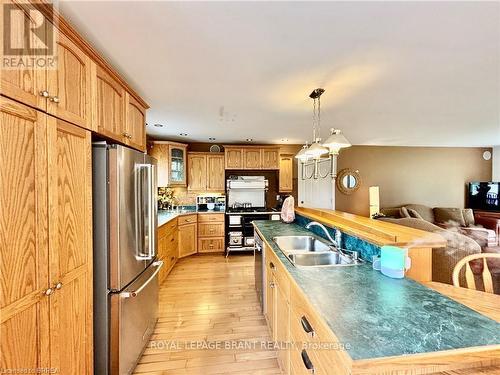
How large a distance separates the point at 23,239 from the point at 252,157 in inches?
166

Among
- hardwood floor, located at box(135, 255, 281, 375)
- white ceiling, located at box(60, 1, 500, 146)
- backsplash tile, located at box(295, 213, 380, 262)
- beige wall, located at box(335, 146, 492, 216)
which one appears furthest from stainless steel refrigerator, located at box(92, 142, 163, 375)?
beige wall, located at box(335, 146, 492, 216)

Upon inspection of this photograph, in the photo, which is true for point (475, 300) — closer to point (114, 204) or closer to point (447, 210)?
point (114, 204)

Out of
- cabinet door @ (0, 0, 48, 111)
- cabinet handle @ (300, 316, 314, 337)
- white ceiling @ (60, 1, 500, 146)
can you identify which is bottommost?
cabinet handle @ (300, 316, 314, 337)

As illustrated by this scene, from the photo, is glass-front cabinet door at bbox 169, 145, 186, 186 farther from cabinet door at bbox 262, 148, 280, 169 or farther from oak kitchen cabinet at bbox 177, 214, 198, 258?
cabinet door at bbox 262, 148, 280, 169

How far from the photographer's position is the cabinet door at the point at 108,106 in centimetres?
153

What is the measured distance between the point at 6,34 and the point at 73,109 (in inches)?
16.5

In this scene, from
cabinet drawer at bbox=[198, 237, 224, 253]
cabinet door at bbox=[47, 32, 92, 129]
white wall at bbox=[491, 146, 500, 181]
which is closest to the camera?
cabinet door at bbox=[47, 32, 92, 129]

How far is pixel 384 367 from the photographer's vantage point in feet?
2.35

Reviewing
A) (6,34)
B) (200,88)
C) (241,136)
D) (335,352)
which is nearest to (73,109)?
(6,34)

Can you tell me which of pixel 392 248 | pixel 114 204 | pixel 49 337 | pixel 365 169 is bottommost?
pixel 49 337

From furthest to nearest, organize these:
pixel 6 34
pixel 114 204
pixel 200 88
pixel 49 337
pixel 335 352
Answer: pixel 200 88, pixel 114 204, pixel 49 337, pixel 6 34, pixel 335 352

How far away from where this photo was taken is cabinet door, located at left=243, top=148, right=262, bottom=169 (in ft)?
16.3

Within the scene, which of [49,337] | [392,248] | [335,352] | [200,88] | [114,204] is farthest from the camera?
[200,88]

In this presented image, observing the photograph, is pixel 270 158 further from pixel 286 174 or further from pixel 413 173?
pixel 413 173
